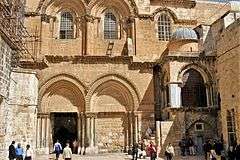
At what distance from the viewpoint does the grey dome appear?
82.6ft

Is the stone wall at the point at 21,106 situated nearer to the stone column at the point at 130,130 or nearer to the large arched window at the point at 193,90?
the stone column at the point at 130,130

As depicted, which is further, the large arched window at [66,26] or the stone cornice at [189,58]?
the large arched window at [66,26]

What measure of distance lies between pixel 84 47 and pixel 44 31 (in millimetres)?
3064

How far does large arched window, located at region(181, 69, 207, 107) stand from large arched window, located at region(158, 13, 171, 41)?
4.43m

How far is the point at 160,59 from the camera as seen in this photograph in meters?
25.1

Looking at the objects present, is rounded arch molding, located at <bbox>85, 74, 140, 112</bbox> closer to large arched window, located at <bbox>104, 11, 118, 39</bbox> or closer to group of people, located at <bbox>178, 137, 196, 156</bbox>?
large arched window, located at <bbox>104, 11, 118, 39</bbox>


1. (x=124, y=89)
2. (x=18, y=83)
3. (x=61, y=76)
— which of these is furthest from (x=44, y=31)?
(x=18, y=83)

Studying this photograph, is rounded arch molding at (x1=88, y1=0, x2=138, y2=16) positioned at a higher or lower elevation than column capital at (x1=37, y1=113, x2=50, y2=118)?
higher

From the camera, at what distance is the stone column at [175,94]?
75.1 ft

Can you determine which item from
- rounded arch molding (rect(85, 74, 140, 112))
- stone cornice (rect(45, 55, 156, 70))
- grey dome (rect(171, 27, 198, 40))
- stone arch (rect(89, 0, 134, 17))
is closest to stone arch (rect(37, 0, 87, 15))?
stone arch (rect(89, 0, 134, 17))

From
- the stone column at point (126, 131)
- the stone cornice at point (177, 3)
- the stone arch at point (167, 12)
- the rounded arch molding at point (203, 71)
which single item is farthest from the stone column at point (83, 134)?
the stone cornice at point (177, 3)

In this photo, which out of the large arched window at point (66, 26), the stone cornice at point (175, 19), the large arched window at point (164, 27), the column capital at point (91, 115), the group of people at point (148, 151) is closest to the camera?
the group of people at point (148, 151)

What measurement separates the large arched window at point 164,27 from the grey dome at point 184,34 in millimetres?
1410

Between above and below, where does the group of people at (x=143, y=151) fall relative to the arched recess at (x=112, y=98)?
below
